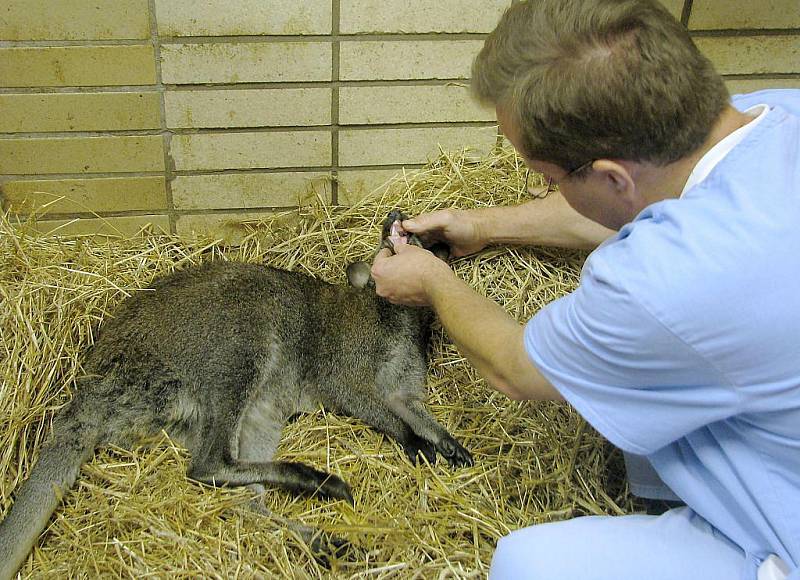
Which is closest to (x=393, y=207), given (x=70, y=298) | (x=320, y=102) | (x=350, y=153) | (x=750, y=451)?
(x=350, y=153)

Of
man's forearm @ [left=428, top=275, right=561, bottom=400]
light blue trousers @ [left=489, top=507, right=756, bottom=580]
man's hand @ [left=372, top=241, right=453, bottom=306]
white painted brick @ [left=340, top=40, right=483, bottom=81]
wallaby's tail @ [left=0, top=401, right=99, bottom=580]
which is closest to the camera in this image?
light blue trousers @ [left=489, top=507, right=756, bottom=580]

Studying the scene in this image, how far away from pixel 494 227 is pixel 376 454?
3.15 ft

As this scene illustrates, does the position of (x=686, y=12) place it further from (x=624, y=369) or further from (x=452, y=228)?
(x=624, y=369)

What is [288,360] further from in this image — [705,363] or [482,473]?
[705,363]

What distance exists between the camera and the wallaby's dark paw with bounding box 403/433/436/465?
2.68m

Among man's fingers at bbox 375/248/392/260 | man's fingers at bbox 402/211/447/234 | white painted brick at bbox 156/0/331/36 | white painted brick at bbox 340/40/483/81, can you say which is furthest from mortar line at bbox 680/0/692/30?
man's fingers at bbox 375/248/392/260

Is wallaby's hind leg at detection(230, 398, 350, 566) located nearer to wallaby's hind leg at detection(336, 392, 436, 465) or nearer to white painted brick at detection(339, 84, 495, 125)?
wallaby's hind leg at detection(336, 392, 436, 465)

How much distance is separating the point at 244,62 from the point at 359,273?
3.09ft

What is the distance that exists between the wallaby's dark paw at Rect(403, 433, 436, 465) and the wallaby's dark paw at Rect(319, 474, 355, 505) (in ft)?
0.94

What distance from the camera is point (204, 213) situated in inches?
132

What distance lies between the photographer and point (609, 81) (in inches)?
62.2

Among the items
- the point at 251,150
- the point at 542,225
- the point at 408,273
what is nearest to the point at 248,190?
the point at 251,150

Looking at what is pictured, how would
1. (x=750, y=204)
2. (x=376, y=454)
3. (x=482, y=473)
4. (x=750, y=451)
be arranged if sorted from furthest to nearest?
(x=376, y=454)
(x=482, y=473)
(x=750, y=451)
(x=750, y=204)

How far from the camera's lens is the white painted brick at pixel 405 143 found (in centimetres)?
331
